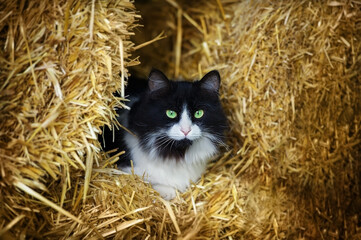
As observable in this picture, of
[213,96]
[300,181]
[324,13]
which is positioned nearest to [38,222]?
[213,96]

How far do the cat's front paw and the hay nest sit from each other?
0.29 ft

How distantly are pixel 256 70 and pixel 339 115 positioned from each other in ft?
2.01

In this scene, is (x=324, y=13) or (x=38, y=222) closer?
(x=38, y=222)

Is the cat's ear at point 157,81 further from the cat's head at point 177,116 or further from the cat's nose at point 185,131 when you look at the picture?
the cat's nose at point 185,131

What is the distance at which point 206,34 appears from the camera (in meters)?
2.92

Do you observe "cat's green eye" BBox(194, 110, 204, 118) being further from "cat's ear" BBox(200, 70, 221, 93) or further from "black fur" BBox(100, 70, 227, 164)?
"cat's ear" BBox(200, 70, 221, 93)

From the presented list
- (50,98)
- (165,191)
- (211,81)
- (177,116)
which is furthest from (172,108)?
(50,98)

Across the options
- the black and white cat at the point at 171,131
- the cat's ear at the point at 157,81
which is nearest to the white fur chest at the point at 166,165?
the black and white cat at the point at 171,131

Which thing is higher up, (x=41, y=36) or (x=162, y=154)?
(x=41, y=36)

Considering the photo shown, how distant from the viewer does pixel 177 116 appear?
204cm

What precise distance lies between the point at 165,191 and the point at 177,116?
533 mm

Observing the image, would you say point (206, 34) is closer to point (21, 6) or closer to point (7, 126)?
point (21, 6)

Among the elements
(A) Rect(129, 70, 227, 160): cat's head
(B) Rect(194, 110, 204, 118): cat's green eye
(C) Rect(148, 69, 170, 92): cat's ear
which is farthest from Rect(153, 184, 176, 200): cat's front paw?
(C) Rect(148, 69, 170, 92): cat's ear

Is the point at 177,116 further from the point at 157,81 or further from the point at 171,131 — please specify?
the point at 157,81
